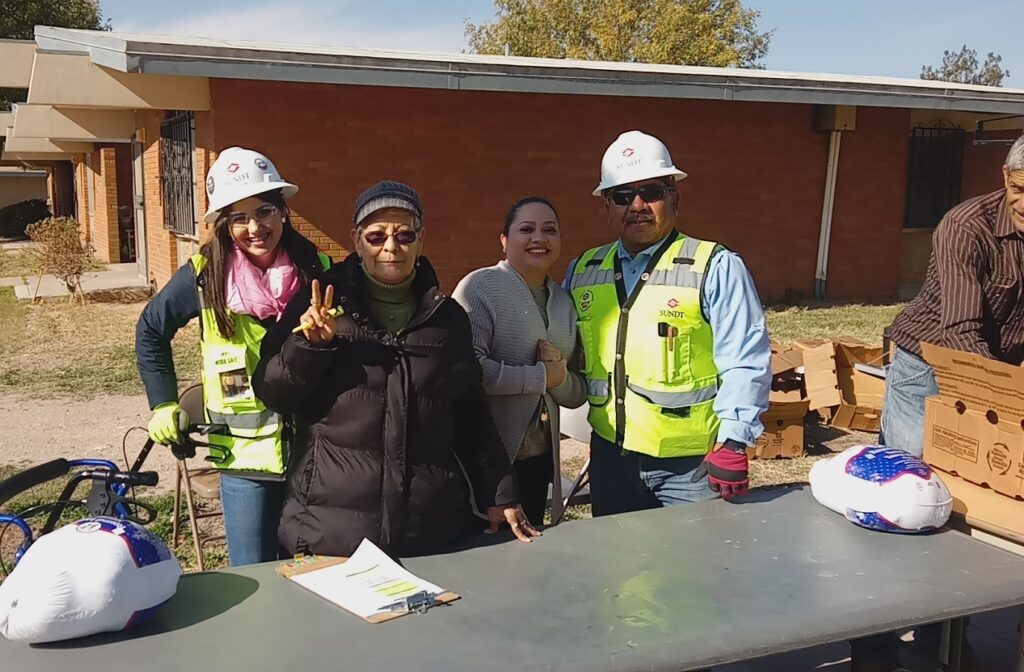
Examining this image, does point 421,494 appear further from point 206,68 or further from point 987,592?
point 206,68

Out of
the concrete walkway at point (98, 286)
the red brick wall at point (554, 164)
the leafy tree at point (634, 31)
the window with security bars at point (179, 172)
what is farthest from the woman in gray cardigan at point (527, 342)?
the leafy tree at point (634, 31)

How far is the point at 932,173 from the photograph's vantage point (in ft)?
48.7

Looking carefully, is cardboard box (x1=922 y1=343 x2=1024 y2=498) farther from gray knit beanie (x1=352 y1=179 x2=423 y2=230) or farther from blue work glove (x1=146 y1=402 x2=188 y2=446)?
blue work glove (x1=146 y1=402 x2=188 y2=446)

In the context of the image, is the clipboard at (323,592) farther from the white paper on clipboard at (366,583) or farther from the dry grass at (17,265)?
the dry grass at (17,265)

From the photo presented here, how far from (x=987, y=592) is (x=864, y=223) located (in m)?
12.7

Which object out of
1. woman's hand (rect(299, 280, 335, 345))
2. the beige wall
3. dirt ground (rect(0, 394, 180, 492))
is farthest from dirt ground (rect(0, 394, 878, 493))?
the beige wall

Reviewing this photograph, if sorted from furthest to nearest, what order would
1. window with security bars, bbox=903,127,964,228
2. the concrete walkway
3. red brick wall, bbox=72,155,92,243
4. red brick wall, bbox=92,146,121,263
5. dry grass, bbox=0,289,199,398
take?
red brick wall, bbox=72,155,92,243 → red brick wall, bbox=92,146,121,263 → window with security bars, bbox=903,127,964,228 → the concrete walkway → dry grass, bbox=0,289,199,398

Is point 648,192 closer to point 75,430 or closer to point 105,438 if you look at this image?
point 105,438

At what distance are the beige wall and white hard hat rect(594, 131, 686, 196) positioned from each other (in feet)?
146

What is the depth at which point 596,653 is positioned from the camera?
195 cm

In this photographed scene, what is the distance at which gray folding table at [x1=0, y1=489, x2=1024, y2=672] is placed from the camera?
1.92m

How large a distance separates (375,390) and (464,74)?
26.5 feet

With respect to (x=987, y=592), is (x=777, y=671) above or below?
below

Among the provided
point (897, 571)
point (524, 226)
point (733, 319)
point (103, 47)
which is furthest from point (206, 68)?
point (897, 571)
